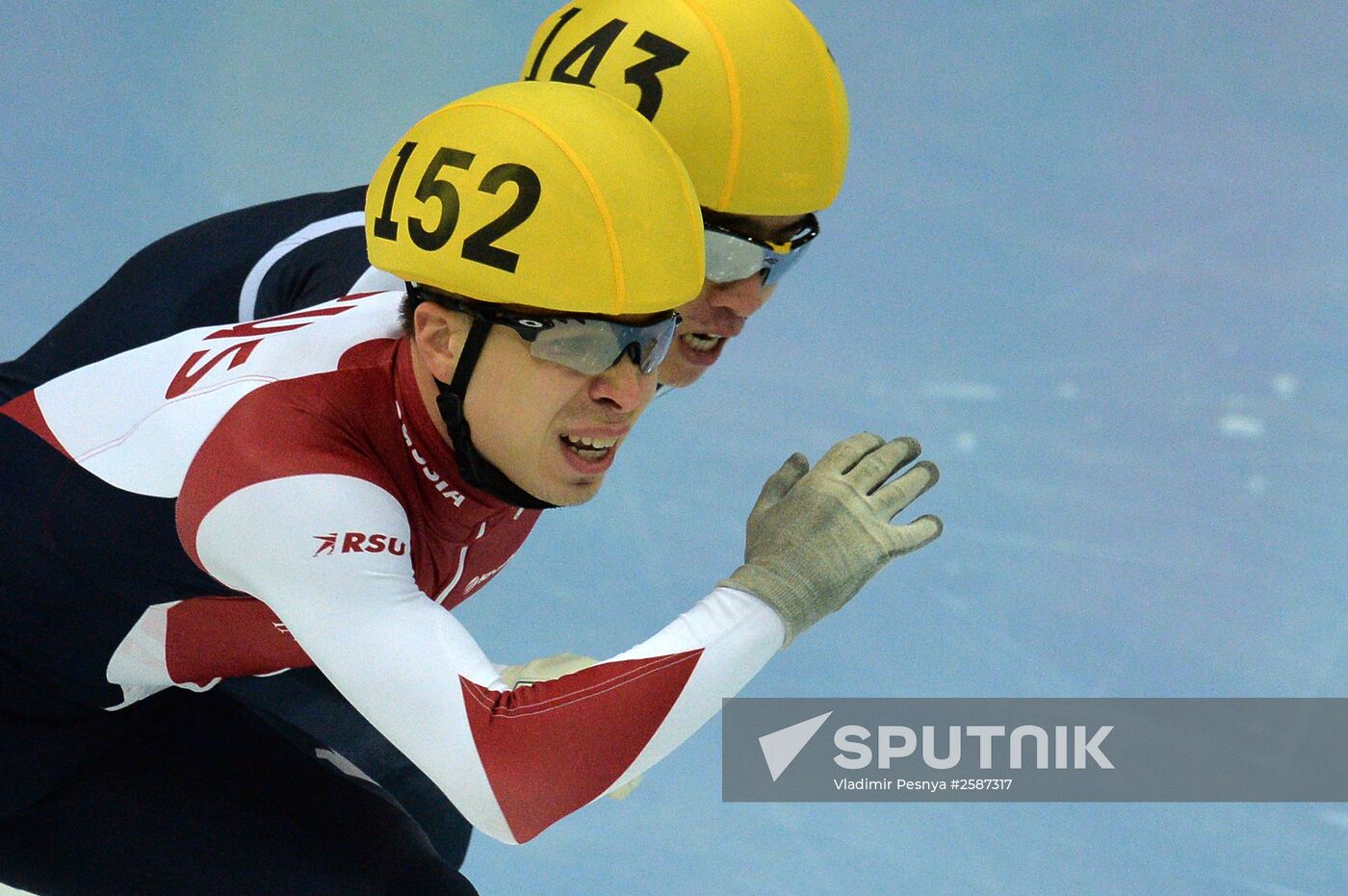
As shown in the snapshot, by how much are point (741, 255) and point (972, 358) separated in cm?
322

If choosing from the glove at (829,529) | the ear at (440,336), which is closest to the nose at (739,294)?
the glove at (829,529)

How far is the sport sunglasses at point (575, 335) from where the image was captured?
8.51ft

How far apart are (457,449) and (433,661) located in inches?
16.5

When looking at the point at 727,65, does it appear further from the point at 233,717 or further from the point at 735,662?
the point at 233,717

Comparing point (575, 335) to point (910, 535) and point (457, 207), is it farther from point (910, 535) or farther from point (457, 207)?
point (910, 535)

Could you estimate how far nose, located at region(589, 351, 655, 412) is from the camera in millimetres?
2670

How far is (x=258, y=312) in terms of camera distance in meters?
3.61

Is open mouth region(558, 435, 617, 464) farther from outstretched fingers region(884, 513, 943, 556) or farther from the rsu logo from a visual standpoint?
outstretched fingers region(884, 513, 943, 556)

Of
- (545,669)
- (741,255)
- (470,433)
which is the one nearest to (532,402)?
(470,433)

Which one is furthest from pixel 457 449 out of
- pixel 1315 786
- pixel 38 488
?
pixel 1315 786

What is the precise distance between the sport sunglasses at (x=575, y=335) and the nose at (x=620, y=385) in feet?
0.05

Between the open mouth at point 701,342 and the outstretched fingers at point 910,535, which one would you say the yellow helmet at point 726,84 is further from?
the outstretched fingers at point 910,535

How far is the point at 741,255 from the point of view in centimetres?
336

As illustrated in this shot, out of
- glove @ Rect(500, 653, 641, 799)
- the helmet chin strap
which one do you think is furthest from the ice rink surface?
the helmet chin strap
